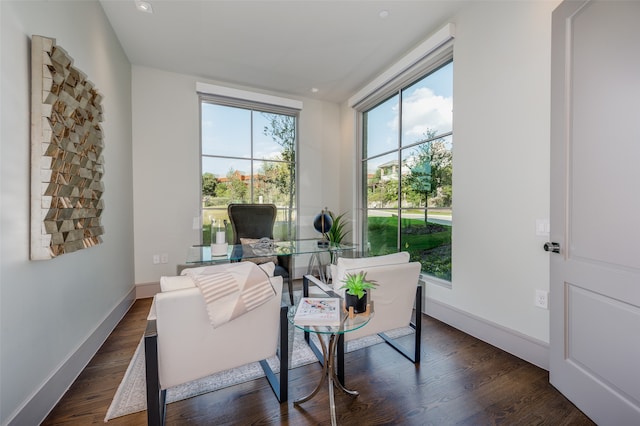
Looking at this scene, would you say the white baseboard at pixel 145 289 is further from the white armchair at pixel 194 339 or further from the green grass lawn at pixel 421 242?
the green grass lawn at pixel 421 242

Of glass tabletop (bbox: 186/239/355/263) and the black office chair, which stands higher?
the black office chair

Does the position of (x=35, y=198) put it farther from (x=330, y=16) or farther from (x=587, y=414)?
(x=587, y=414)

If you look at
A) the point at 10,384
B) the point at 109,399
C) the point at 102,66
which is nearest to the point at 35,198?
the point at 10,384

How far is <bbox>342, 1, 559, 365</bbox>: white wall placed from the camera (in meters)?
1.88

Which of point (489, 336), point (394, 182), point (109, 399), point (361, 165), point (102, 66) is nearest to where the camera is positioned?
point (109, 399)

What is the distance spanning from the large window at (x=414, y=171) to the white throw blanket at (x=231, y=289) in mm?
2075

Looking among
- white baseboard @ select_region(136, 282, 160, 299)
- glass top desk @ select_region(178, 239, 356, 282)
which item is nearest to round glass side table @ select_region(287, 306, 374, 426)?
glass top desk @ select_region(178, 239, 356, 282)

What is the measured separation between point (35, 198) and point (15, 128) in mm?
355

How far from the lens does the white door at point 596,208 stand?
4.07 ft

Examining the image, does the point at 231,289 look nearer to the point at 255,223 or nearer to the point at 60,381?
the point at 60,381

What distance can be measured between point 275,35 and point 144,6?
1179 mm

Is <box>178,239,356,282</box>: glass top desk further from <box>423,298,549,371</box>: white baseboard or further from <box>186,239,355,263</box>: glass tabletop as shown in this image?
<box>423,298,549,371</box>: white baseboard

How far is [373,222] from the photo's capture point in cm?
407

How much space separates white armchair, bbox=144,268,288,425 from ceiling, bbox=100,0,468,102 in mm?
2470
